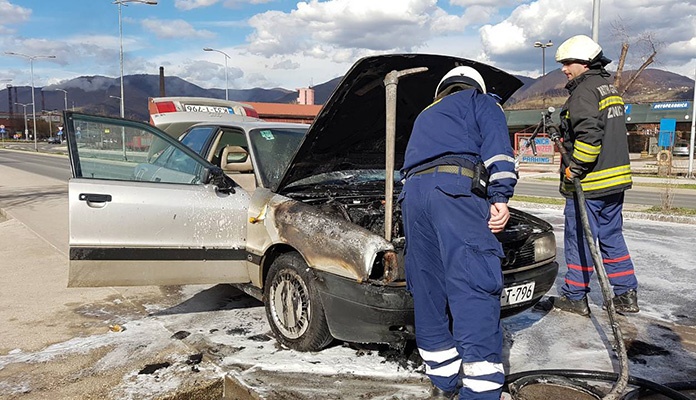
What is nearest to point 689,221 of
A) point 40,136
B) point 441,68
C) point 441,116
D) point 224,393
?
point 441,68

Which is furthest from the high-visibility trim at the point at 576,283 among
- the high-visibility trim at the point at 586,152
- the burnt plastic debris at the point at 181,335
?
the burnt plastic debris at the point at 181,335

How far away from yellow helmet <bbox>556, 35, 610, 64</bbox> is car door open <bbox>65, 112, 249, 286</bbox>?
109 inches

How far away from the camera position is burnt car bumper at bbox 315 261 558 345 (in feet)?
9.76

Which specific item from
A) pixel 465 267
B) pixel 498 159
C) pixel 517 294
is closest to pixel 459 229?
pixel 465 267

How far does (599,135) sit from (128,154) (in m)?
3.68

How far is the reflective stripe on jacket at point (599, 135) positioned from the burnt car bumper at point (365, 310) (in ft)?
4.77

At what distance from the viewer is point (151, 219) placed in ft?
12.2

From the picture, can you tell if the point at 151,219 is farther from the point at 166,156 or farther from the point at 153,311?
the point at 153,311

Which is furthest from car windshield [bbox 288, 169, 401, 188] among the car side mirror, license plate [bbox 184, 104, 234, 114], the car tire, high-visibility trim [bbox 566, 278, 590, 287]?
license plate [bbox 184, 104, 234, 114]

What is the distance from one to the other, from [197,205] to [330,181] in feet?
3.54

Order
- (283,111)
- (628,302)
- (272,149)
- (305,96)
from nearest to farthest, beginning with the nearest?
(628,302) < (272,149) < (283,111) < (305,96)

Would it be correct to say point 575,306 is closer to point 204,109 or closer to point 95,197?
point 95,197

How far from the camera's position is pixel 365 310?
299cm

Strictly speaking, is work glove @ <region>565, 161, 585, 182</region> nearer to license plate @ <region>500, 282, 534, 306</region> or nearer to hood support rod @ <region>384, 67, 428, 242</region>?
license plate @ <region>500, 282, 534, 306</region>
